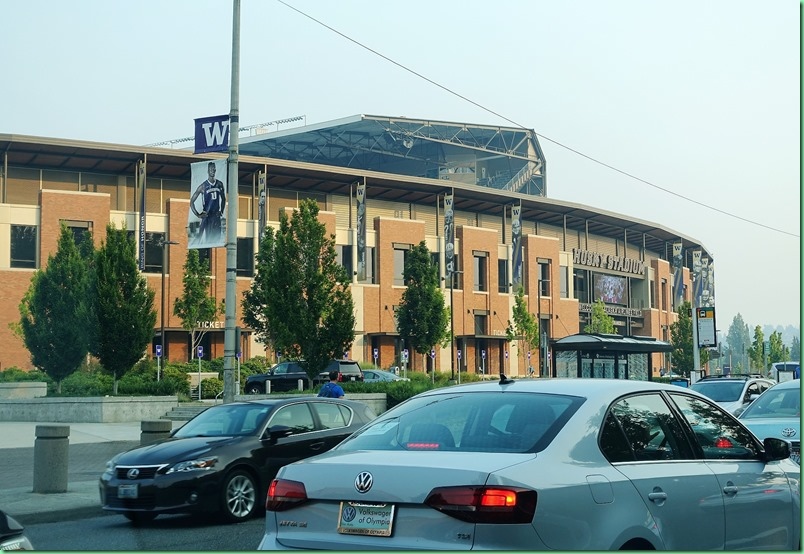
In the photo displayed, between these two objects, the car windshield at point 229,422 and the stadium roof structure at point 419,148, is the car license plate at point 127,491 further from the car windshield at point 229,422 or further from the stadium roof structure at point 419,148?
the stadium roof structure at point 419,148

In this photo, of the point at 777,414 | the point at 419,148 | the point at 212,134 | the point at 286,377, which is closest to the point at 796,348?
the point at 419,148

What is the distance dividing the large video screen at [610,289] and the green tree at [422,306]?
1337 inches

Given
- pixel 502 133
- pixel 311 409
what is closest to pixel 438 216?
pixel 502 133

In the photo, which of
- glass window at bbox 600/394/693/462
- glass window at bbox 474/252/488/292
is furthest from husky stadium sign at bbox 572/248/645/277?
glass window at bbox 600/394/693/462

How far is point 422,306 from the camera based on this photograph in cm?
6347

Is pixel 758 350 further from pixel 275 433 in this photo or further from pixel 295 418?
pixel 275 433

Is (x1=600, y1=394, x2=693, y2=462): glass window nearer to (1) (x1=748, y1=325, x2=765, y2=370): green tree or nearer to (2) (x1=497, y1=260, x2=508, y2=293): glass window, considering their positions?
(2) (x1=497, y1=260, x2=508, y2=293): glass window

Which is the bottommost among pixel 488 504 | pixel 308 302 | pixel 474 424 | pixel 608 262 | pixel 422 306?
pixel 488 504

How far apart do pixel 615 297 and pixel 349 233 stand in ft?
121

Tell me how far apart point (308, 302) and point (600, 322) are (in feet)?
180

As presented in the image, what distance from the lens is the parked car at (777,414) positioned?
12086 millimetres

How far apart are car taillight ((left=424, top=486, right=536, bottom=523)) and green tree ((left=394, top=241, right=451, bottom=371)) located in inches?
2307

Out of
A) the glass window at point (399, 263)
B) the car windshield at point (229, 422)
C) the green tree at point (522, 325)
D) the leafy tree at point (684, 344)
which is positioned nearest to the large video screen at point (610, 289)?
the leafy tree at point (684, 344)

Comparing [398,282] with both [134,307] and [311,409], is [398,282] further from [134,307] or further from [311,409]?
[311,409]
